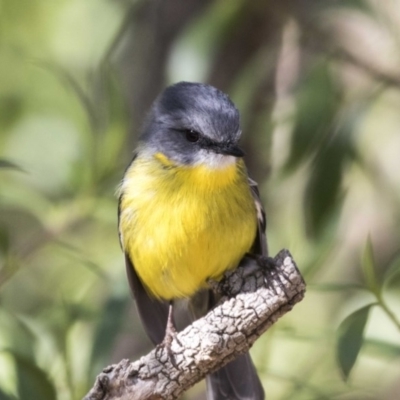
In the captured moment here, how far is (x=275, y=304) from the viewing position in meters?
2.75

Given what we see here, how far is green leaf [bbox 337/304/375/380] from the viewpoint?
3037 mm

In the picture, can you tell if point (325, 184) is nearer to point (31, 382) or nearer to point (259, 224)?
point (259, 224)

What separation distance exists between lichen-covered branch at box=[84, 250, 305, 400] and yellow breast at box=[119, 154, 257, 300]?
587mm

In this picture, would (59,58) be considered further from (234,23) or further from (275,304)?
(275,304)

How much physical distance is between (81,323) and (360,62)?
1.68m

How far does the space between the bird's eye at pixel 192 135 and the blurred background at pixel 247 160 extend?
45cm

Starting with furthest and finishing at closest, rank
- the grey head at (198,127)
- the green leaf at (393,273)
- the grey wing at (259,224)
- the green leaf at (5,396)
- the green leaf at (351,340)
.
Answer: the grey wing at (259,224) < the grey head at (198,127) < the green leaf at (5,396) < the green leaf at (393,273) < the green leaf at (351,340)

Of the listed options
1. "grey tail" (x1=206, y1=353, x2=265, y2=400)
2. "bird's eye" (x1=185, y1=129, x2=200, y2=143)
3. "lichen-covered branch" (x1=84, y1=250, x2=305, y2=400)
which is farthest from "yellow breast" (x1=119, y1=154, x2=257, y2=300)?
"lichen-covered branch" (x1=84, y1=250, x2=305, y2=400)

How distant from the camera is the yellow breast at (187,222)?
3.38 meters

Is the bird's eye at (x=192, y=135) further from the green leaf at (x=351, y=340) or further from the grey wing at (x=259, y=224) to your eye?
the green leaf at (x=351, y=340)

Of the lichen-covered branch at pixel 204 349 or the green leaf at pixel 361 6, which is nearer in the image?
the lichen-covered branch at pixel 204 349

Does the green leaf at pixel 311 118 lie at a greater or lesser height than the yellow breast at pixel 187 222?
greater

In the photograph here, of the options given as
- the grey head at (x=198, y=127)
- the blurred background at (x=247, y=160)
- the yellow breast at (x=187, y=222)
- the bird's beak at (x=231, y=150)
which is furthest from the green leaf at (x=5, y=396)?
the bird's beak at (x=231, y=150)

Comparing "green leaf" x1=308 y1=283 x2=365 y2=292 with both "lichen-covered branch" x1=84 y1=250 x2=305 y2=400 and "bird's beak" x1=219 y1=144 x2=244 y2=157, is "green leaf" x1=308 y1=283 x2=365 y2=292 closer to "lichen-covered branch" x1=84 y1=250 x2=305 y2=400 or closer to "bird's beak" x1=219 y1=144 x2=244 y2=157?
"lichen-covered branch" x1=84 y1=250 x2=305 y2=400
